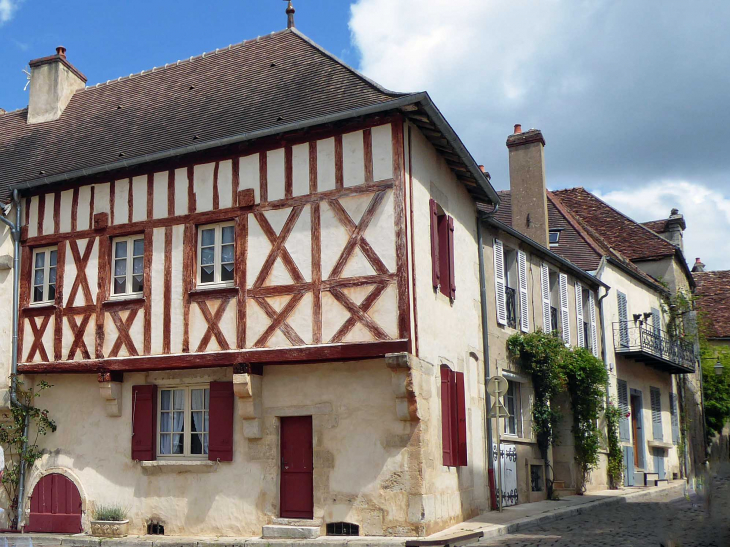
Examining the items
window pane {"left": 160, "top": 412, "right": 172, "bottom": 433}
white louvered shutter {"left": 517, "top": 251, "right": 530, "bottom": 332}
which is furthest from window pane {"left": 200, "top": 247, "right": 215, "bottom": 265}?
white louvered shutter {"left": 517, "top": 251, "right": 530, "bottom": 332}

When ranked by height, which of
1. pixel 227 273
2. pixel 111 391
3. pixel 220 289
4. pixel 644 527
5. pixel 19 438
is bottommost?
pixel 644 527

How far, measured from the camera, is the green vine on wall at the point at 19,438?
12.9 metres

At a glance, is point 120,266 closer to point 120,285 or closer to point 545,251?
point 120,285

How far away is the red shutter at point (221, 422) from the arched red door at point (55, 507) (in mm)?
2436

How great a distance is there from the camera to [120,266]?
12883 millimetres

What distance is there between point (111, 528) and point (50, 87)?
857cm

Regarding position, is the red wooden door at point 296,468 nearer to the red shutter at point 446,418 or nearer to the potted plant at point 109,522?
the red shutter at point 446,418

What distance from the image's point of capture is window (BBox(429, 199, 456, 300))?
39.5 ft

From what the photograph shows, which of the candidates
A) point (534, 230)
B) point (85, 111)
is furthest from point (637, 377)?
point (85, 111)

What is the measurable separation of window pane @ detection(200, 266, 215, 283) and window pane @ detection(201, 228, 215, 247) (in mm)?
335

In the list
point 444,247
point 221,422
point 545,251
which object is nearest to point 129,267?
point 221,422

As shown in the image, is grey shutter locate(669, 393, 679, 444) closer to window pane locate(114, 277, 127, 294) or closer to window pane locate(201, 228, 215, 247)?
window pane locate(201, 228, 215, 247)

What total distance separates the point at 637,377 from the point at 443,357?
11.8 meters

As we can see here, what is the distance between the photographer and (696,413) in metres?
27.4
